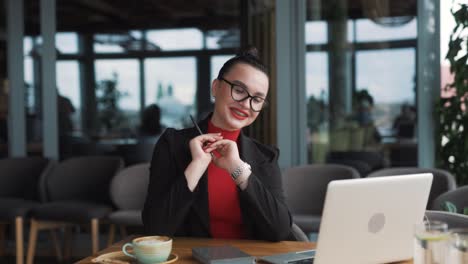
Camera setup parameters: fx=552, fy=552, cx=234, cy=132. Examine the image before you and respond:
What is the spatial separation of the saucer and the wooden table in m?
0.04

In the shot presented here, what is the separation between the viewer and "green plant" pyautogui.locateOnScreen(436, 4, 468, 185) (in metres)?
4.39

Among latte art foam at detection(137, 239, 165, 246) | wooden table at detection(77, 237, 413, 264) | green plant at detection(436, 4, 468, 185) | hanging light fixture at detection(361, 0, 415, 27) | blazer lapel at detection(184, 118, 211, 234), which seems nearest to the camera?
latte art foam at detection(137, 239, 165, 246)

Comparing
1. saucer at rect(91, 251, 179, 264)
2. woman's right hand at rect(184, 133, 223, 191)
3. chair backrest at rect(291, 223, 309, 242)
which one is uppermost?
woman's right hand at rect(184, 133, 223, 191)

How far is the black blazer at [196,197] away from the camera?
6.86 ft

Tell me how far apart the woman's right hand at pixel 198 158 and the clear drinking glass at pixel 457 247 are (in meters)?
0.95

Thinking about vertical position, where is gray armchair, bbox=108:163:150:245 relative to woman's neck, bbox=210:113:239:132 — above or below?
below

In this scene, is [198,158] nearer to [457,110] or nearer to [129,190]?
[129,190]

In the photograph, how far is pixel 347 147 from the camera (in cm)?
495

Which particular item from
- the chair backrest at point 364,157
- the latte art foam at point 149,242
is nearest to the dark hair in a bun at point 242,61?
the latte art foam at point 149,242

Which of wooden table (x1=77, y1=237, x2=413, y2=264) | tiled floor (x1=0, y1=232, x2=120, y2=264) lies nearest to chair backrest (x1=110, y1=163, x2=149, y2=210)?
tiled floor (x1=0, y1=232, x2=120, y2=264)

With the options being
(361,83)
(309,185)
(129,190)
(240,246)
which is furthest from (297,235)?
(361,83)

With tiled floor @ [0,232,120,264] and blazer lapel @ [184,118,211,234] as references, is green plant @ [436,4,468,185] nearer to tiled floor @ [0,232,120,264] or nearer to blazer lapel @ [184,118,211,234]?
blazer lapel @ [184,118,211,234]

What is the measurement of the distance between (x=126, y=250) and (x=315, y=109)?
337 cm

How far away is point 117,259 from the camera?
179 centimetres
